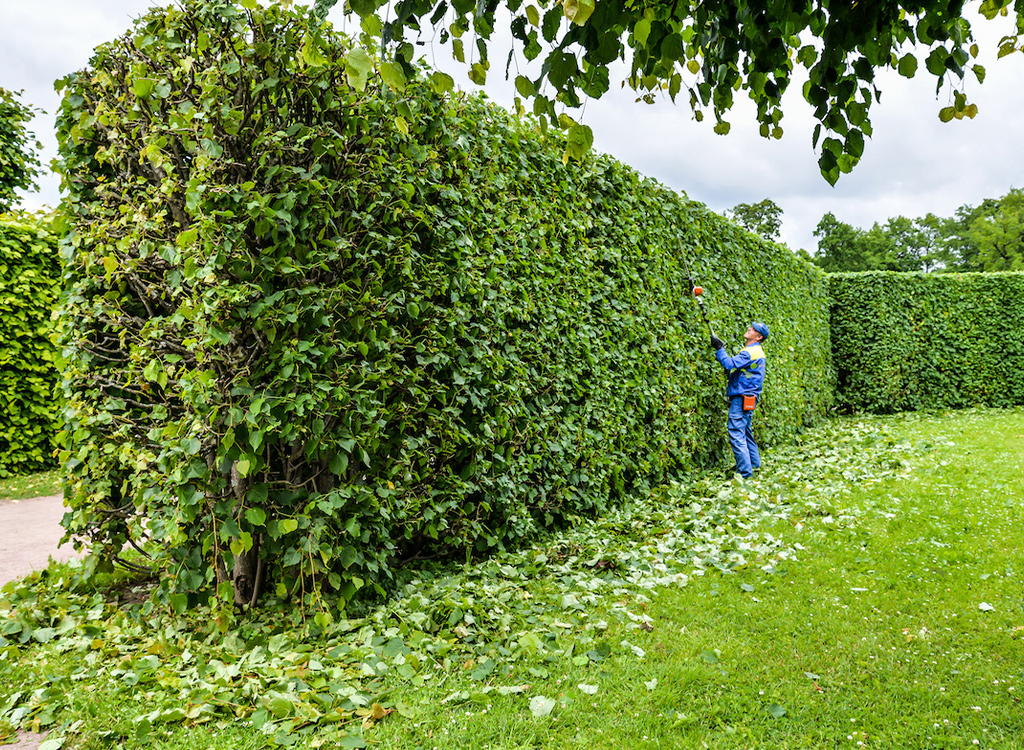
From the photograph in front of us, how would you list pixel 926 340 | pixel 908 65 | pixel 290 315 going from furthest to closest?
pixel 926 340
pixel 290 315
pixel 908 65

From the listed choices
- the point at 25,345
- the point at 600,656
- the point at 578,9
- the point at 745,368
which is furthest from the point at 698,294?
the point at 25,345

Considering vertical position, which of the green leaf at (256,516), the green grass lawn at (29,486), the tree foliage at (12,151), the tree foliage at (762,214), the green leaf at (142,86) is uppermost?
the tree foliage at (762,214)

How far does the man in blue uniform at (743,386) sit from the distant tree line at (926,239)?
45.6 metres

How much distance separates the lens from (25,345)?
9.16 meters

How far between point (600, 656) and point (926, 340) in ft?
52.4

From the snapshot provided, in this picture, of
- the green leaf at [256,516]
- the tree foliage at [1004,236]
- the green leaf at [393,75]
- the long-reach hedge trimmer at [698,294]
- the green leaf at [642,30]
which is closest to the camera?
the green leaf at [393,75]

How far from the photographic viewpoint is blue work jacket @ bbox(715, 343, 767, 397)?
8.13 metres

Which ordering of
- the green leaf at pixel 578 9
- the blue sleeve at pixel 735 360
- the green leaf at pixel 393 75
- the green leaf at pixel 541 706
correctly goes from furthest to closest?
the blue sleeve at pixel 735 360
the green leaf at pixel 541 706
the green leaf at pixel 393 75
the green leaf at pixel 578 9

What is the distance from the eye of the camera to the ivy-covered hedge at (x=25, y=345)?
29.3ft

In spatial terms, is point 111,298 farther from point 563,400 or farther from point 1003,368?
point 1003,368

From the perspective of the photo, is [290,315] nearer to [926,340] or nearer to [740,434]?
[740,434]

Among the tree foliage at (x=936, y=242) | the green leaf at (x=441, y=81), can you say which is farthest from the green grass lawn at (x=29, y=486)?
the tree foliage at (x=936, y=242)

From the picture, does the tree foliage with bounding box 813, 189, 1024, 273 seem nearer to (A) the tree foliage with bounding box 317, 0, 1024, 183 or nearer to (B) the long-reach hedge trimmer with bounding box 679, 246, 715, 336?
(B) the long-reach hedge trimmer with bounding box 679, 246, 715, 336

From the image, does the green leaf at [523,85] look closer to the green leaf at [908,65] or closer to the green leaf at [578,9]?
the green leaf at [578,9]
